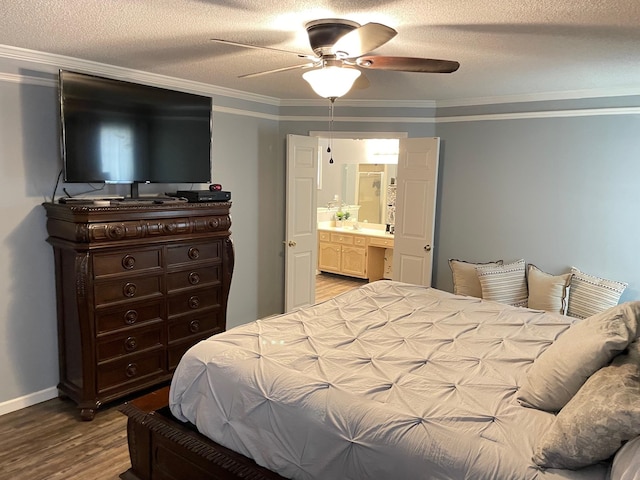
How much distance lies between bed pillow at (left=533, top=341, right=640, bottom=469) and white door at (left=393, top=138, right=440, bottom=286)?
311cm

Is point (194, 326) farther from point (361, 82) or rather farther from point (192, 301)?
point (361, 82)

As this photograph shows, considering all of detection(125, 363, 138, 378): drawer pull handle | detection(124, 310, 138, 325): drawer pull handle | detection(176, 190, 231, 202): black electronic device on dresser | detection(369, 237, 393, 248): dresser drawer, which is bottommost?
detection(125, 363, 138, 378): drawer pull handle

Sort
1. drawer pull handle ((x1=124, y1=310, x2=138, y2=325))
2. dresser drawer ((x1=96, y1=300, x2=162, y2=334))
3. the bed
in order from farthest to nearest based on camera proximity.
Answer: drawer pull handle ((x1=124, y1=310, x2=138, y2=325)) < dresser drawer ((x1=96, y1=300, x2=162, y2=334)) < the bed

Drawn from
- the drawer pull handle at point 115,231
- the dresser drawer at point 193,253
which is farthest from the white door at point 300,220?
the drawer pull handle at point 115,231

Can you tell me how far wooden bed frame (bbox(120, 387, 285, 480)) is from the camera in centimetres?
196

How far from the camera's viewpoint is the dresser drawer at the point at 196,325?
11.8 ft

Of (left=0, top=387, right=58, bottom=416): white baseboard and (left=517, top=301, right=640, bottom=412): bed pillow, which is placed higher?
(left=517, top=301, right=640, bottom=412): bed pillow

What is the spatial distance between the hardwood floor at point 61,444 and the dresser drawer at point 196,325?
2.14ft

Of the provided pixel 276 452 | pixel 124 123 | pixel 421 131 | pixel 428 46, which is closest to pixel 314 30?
pixel 428 46

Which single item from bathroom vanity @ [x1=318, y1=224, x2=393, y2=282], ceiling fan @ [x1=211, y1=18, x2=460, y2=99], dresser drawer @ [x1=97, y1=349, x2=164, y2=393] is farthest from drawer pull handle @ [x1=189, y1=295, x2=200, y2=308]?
bathroom vanity @ [x1=318, y1=224, x2=393, y2=282]

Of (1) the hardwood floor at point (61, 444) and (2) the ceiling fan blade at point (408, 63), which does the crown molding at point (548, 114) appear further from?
(1) the hardwood floor at point (61, 444)

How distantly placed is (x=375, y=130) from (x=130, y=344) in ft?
10.0

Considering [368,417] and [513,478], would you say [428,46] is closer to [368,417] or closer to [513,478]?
[368,417]

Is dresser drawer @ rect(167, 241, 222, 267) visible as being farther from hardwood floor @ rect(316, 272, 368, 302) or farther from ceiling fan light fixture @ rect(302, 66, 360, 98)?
hardwood floor @ rect(316, 272, 368, 302)
